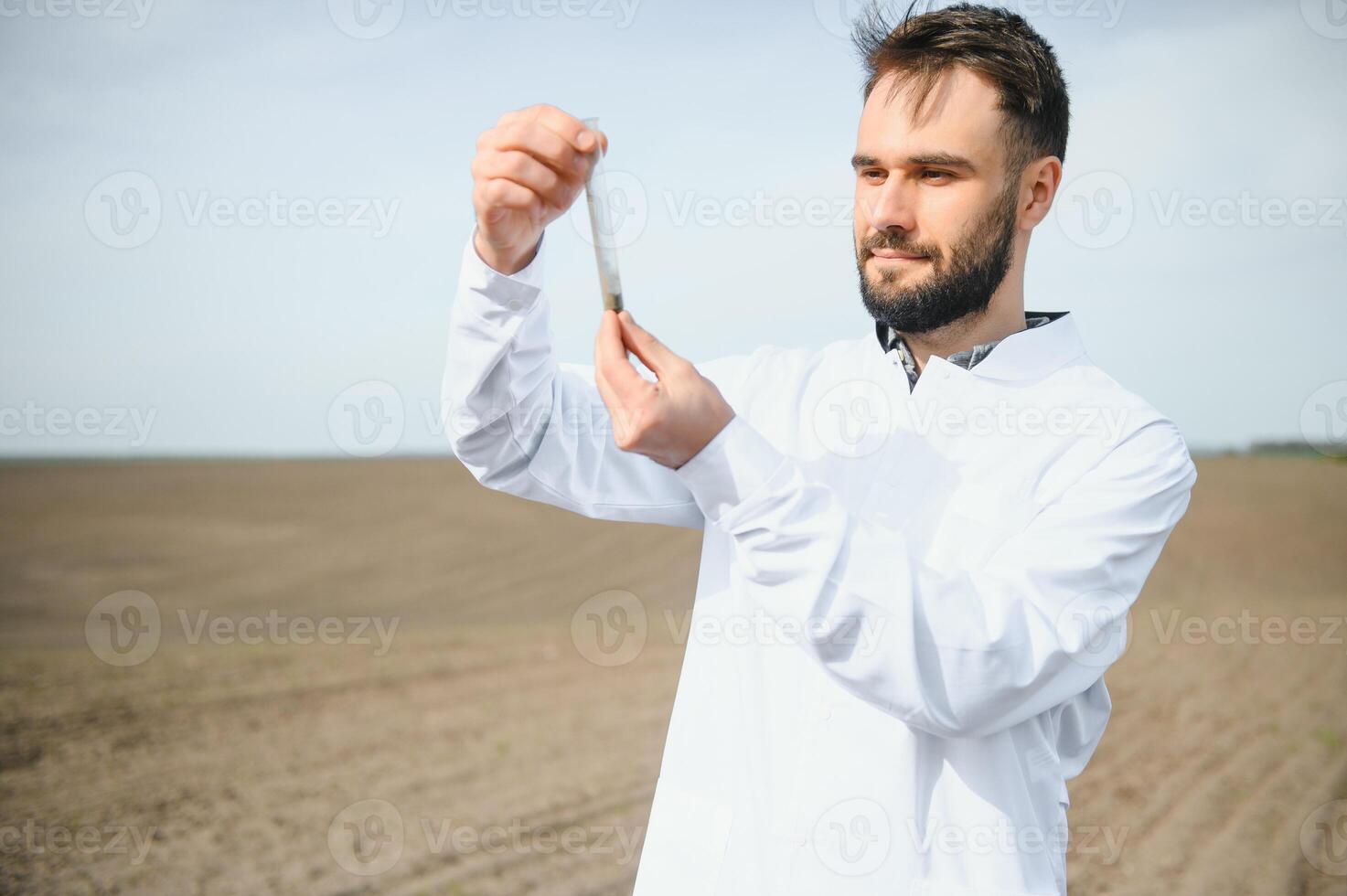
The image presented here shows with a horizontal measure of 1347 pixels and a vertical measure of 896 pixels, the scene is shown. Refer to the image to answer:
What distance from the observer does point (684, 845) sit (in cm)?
173

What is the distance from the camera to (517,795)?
259 inches

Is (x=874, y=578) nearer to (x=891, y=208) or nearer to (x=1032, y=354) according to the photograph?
(x=891, y=208)

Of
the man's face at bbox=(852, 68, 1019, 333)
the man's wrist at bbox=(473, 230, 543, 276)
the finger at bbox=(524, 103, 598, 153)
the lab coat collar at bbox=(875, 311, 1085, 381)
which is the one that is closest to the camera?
Answer: the finger at bbox=(524, 103, 598, 153)

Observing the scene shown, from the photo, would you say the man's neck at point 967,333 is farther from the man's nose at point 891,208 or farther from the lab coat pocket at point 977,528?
the lab coat pocket at point 977,528

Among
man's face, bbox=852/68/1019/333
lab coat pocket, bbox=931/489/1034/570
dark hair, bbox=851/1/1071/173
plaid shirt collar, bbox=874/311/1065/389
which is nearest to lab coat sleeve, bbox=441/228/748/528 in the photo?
plaid shirt collar, bbox=874/311/1065/389

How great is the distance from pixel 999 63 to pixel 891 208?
0.33m

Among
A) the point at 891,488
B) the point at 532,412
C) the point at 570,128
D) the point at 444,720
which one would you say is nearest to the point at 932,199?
the point at 891,488

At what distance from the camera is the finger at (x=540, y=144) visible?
1.49 metres

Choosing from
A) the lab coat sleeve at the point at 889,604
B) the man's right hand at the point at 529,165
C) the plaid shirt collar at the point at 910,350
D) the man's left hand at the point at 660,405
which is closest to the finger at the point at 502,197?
the man's right hand at the point at 529,165

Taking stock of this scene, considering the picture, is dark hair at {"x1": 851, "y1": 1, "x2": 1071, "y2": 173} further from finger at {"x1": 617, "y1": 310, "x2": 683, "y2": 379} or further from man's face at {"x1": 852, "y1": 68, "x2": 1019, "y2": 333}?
finger at {"x1": 617, "y1": 310, "x2": 683, "y2": 379}

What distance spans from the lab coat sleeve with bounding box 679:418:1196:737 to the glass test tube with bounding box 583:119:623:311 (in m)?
0.25

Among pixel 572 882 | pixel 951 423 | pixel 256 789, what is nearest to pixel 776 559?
pixel 951 423

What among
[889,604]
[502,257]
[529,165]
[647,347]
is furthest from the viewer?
[502,257]

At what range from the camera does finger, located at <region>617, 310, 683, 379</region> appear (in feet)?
4.47
